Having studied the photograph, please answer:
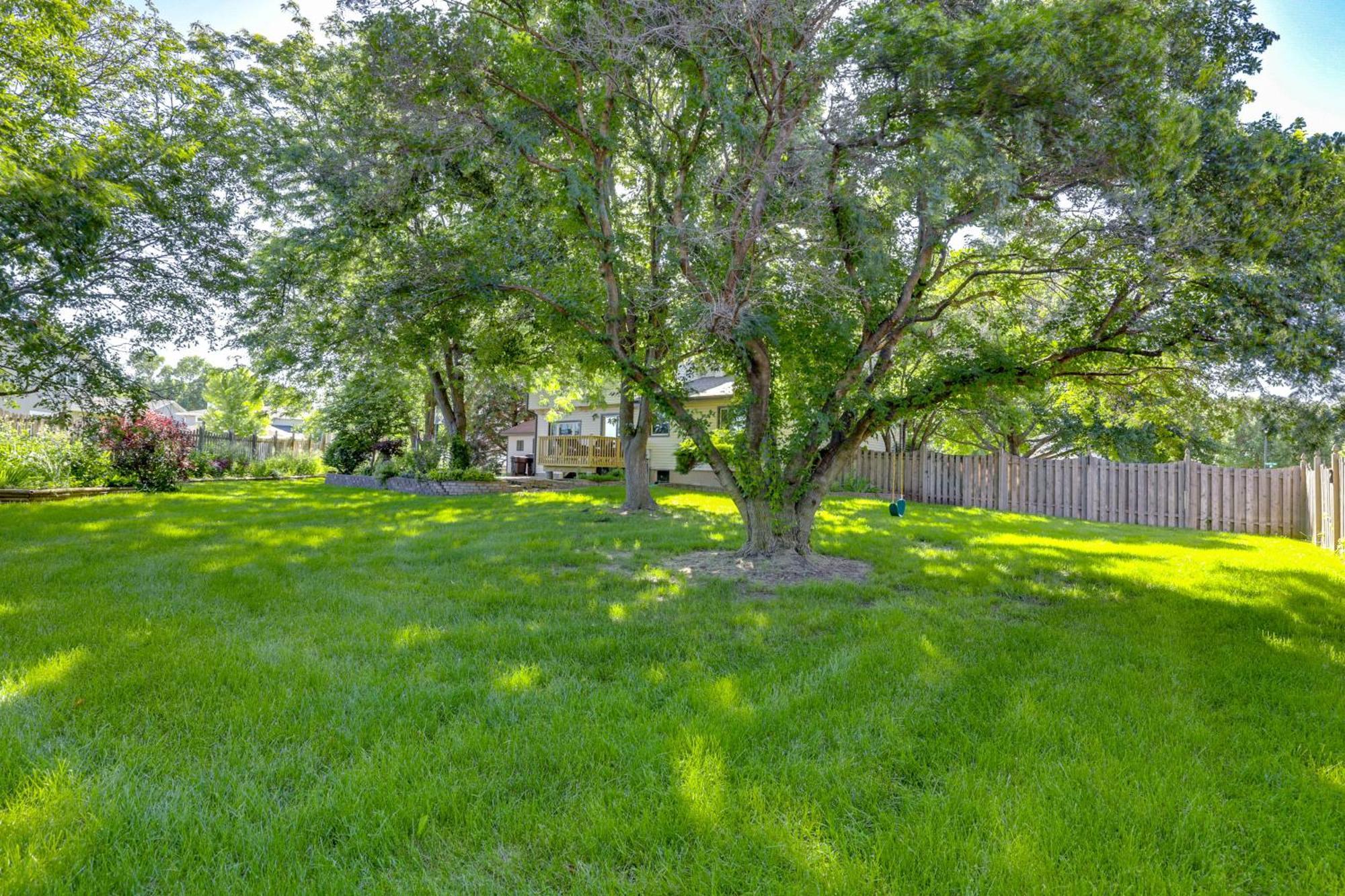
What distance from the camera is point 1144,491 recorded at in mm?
11969

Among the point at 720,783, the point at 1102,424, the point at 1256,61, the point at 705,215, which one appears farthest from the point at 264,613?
the point at 1102,424

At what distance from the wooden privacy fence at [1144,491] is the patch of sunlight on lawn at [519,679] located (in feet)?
30.2

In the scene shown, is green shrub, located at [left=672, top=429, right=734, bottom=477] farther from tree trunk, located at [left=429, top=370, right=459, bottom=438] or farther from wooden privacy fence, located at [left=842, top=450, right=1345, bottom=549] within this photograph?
tree trunk, located at [left=429, top=370, right=459, bottom=438]

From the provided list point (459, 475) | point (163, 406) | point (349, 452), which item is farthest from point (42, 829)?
point (163, 406)

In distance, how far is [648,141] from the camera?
8.73 meters

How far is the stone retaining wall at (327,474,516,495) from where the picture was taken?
50.5 feet

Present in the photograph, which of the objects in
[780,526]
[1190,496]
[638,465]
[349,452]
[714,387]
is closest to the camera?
[780,526]

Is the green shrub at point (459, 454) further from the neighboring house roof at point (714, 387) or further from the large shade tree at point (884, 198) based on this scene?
the large shade tree at point (884, 198)

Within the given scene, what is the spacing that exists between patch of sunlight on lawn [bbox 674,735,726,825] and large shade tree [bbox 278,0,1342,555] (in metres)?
3.68

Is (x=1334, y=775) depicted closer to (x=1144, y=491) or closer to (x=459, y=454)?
(x=1144, y=491)

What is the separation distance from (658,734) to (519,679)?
2.95 ft

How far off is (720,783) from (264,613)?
11.8 ft

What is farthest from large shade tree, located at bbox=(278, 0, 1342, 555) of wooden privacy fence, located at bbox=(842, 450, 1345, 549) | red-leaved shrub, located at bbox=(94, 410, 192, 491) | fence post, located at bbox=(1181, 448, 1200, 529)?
red-leaved shrub, located at bbox=(94, 410, 192, 491)

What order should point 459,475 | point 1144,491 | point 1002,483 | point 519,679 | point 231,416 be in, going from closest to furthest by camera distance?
1. point 519,679
2. point 1144,491
3. point 1002,483
4. point 459,475
5. point 231,416
